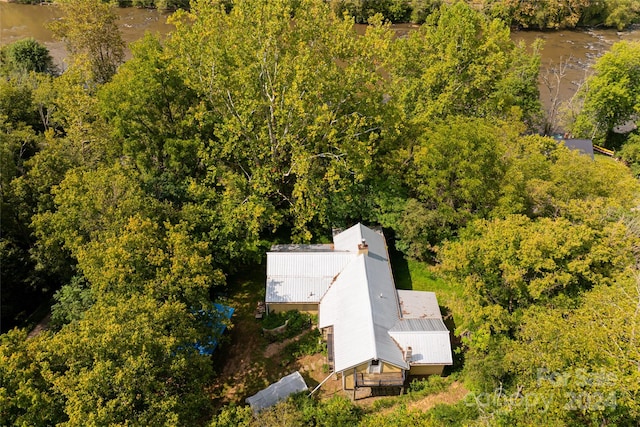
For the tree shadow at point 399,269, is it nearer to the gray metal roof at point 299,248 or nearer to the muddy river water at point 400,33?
the gray metal roof at point 299,248

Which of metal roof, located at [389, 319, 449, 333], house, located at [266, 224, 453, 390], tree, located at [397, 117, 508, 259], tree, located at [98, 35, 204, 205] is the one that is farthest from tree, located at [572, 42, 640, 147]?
tree, located at [98, 35, 204, 205]

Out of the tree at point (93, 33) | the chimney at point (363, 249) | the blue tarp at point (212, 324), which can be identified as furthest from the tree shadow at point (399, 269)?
the tree at point (93, 33)

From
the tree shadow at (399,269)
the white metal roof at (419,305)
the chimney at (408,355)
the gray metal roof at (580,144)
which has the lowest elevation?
the tree shadow at (399,269)

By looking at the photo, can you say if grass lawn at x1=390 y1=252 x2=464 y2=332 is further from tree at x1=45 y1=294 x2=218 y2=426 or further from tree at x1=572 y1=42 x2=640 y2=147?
tree at x1=572 y1=42 x2=640 y2=147

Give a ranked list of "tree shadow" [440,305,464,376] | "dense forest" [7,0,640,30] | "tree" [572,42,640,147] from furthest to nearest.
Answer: "dense forest" [7,0,640,30]
"tree" [572,42,640,147]
"tree shadow" [440,305,464,376]

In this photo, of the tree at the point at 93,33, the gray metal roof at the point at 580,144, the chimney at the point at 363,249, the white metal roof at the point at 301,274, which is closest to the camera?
the white metal roof at the point at 301,274

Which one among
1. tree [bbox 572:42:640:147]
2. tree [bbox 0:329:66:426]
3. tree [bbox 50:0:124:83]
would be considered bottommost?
tree [bbox 0:329:66:426]

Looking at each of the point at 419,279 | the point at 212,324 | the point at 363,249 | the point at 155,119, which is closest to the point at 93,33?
the point at 155,119
